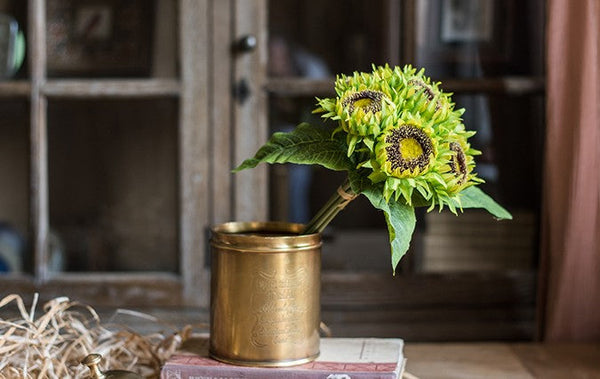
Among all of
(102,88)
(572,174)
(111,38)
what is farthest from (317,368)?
(111,38)

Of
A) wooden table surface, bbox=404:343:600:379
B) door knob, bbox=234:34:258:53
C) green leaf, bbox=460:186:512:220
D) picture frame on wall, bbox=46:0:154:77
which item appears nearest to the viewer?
green leaf, bbox=460:186:512:220

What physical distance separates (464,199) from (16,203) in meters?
1.03

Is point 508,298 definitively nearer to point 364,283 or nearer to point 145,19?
point 364,283

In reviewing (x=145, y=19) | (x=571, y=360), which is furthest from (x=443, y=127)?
(x=145, y=19)

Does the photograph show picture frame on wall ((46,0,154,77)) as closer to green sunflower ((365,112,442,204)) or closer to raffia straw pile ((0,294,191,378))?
raffia straw pile ((0,294,191,378))

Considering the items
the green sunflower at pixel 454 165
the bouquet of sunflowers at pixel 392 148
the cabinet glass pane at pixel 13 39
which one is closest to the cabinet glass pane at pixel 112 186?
the cabinet glass pane at pixel 13 39

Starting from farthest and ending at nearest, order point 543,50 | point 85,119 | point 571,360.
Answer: point 85,119
point 543,50
point 571,360

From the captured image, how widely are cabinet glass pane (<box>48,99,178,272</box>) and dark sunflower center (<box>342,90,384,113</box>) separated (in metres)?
0.69

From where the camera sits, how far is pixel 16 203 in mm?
1729

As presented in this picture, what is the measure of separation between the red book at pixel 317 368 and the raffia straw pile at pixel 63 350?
134 mm

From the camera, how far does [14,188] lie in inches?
67.9

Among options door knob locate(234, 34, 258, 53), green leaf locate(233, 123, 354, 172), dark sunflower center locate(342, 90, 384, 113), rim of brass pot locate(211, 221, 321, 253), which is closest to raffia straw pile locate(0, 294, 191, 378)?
rim of brass pot locate(211, 221, 321, 253)

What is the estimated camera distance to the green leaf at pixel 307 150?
1039 millimetres

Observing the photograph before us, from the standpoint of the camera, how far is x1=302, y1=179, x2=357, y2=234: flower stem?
104cm
